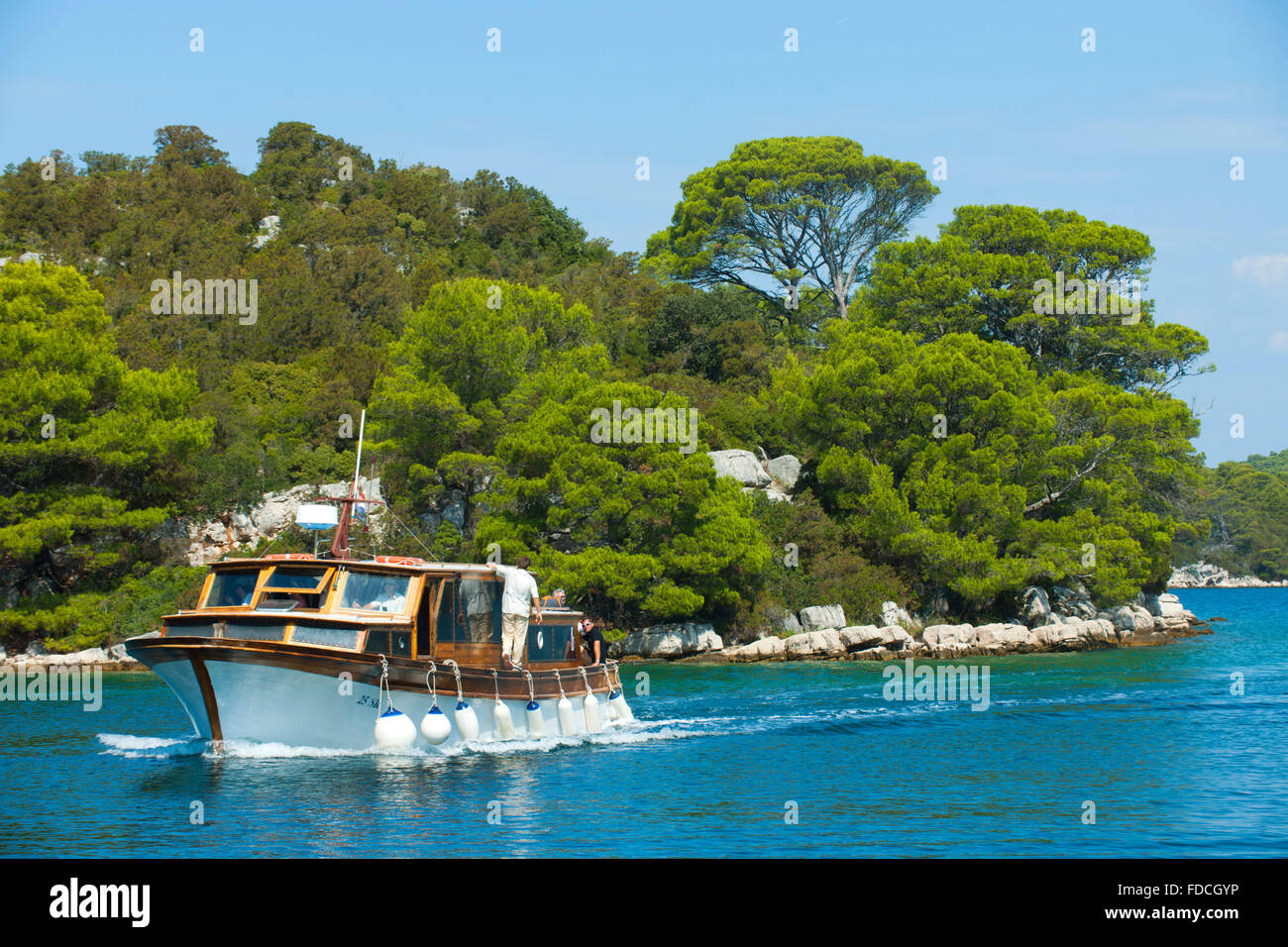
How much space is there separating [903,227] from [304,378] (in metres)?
37.0

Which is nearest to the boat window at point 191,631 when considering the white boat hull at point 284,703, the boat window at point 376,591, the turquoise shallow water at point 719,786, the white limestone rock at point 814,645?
the white boat hull at point 284,703

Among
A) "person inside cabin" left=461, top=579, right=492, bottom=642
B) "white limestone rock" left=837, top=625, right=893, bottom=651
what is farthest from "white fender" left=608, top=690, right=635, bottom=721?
"white limestone rock" left=837, top=625, right=893, bottom=651

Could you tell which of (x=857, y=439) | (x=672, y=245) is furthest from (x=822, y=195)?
(x=857, y=439)

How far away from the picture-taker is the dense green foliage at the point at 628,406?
128 feet

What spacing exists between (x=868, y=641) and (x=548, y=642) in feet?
68.9

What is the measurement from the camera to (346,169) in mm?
79312

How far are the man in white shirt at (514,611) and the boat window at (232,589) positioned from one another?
4.03 meters

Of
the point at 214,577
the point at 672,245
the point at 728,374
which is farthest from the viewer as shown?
the point at 672,245

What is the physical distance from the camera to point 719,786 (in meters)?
16.3

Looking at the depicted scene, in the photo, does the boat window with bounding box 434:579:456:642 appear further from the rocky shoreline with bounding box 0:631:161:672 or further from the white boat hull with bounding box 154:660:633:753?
the rocky shoreline with bounding box 0:631:161:672

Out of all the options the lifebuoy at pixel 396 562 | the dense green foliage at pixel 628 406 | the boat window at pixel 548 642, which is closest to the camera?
the lifebuoy at pixel 396 562

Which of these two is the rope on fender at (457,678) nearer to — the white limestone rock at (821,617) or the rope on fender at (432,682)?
the rope on fender at (432,682)

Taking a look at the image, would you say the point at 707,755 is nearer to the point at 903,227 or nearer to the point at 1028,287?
the point at 1028,287

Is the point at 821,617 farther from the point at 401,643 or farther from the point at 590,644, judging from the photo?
the point at 401,643
